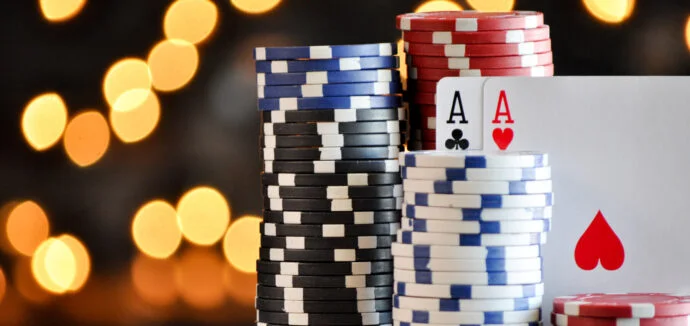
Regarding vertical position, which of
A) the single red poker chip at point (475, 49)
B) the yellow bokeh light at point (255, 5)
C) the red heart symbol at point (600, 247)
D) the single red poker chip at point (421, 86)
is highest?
the yellow bokeh light at point (255, 5)

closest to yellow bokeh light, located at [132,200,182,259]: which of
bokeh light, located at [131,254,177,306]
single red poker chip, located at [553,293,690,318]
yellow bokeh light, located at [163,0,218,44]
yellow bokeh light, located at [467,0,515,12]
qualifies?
bokeh light, located at [131,254,177,306]

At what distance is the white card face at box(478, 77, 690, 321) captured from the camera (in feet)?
11.1

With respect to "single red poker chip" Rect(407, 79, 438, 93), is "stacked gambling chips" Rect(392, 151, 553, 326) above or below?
below

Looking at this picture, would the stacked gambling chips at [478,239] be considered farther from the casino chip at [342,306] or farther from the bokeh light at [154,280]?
the bokeh light at [154,280]

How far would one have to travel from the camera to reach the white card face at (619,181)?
3.39m

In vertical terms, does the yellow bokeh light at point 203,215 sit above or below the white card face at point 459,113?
below

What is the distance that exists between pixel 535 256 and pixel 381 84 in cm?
82

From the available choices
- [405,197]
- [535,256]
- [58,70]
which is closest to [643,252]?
[535,256]

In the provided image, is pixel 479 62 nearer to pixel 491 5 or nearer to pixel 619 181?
pixel 619 181

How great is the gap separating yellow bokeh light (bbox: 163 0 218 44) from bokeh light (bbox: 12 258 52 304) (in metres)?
1.32

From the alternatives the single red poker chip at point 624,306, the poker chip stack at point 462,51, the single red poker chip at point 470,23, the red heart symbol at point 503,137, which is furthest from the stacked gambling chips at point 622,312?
the single red poker chip at point 470,23

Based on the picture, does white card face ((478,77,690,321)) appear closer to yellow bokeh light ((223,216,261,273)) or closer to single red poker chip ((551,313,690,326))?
single red poker chip ((551,313,690,326))

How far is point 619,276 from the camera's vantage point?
3.41 m

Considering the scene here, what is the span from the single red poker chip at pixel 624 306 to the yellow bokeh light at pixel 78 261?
3253 millimetres
